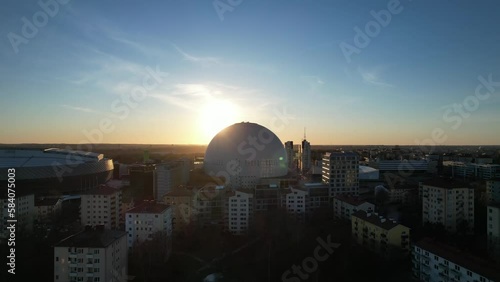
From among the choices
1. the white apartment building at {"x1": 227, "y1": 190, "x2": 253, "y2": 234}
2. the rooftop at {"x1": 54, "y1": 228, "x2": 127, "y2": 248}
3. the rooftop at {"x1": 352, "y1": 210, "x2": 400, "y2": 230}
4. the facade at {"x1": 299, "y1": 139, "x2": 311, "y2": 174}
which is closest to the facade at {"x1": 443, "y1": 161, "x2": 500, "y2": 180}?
the facade at {"x1": 299, "y1": 139, "x2": 311, "y2": 174}

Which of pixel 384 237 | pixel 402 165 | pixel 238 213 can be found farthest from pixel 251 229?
pixel 402 165

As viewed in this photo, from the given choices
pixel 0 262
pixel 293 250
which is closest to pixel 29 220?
pixel 0 262

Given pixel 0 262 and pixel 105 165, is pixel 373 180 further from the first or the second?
pixel 0 262

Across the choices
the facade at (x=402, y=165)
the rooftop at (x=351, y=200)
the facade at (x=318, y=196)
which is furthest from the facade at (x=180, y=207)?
the facade at (x=402, y=165)

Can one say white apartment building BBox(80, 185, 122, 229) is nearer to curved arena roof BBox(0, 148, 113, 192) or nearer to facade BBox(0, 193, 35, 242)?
facade BBox(0, 193, 35, 242)

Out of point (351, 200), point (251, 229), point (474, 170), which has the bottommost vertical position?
point (251, 229)

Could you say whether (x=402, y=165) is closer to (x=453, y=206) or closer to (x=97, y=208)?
(x=453, y=206)

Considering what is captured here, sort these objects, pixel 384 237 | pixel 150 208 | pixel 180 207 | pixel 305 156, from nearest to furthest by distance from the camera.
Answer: pixel 384 237 < pixel 150 208 < pixel 180 207 < pixel 305 156
